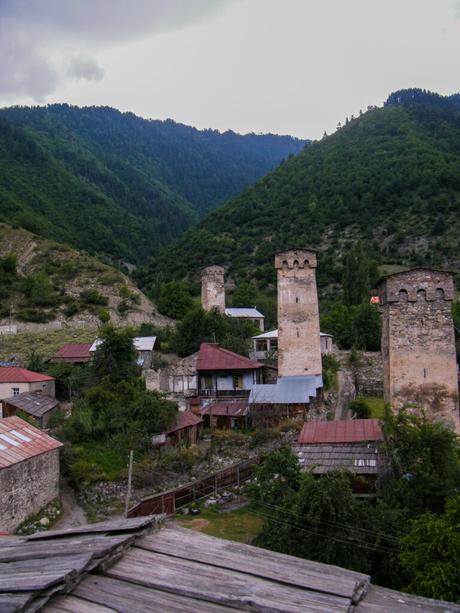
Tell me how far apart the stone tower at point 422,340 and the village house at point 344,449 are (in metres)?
1.88

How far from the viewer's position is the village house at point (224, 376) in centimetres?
2906

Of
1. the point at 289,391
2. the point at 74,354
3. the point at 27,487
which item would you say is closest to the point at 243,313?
→ the point at 74,354

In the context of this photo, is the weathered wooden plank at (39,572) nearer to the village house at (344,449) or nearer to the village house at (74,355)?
the village house at (344,449)

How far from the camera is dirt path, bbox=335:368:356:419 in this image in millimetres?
27375

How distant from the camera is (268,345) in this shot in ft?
128

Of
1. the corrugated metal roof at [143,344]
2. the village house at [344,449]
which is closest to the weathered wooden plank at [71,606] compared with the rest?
the village house at [344,449]

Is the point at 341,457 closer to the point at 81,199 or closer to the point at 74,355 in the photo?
the point at 74,355

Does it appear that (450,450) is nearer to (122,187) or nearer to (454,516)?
(454,516)

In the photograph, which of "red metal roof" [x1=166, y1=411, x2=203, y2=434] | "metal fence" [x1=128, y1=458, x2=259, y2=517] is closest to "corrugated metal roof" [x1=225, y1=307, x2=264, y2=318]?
"red metal roof" [x1=166, y1=411, x2=203, y2=434]

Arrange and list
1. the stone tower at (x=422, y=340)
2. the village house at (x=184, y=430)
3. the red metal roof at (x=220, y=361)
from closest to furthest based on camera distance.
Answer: the stone tower at (x=422, y=340) → the village house at (x=184, y=430) → the red metal roof at (x=220, y=361)

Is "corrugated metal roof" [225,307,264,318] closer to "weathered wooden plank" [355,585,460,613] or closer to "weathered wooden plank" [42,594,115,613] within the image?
"weathered wooden plank" [355,585,460,613]

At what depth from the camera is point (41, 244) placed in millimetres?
73312

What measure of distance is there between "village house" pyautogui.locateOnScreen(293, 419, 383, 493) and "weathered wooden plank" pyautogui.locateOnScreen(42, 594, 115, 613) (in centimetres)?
1184

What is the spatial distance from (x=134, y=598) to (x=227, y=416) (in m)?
23.1
